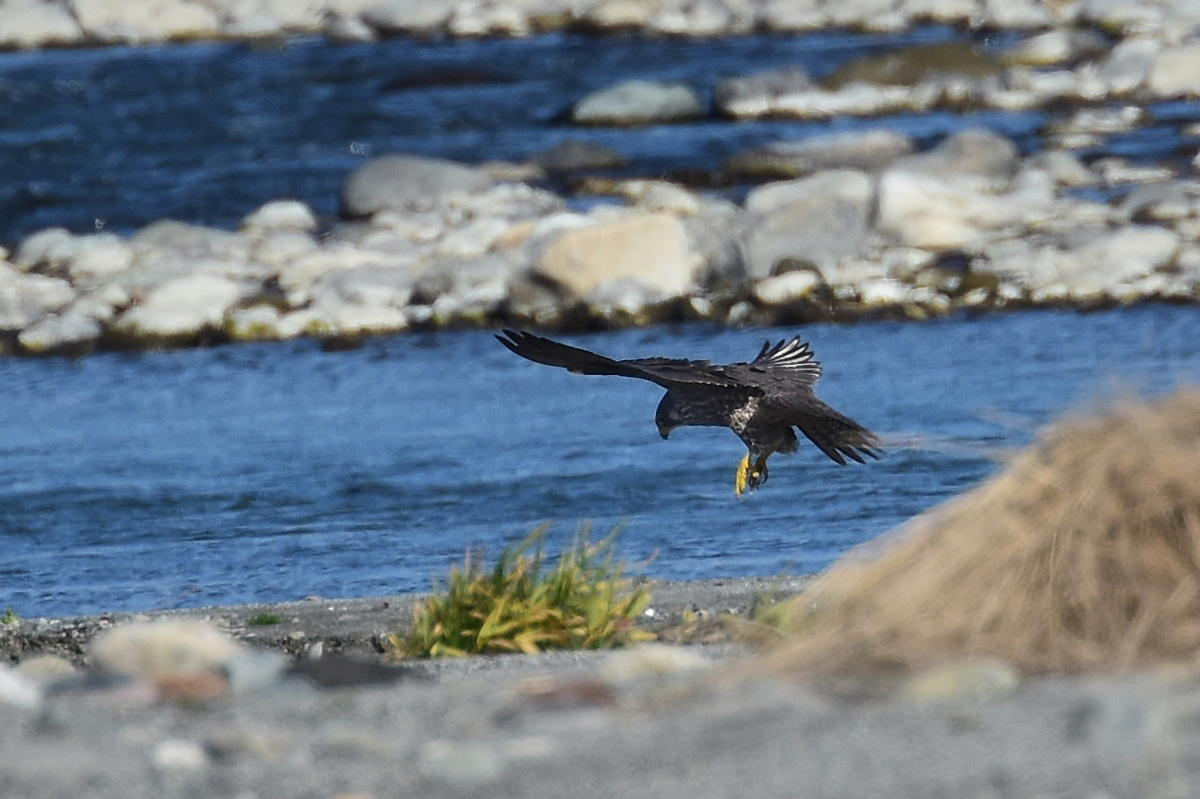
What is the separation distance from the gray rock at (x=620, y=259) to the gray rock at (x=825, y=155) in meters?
7.34

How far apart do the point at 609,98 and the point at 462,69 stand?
18.9 ft

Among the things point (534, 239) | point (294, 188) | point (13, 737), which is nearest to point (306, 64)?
point (294, 188)

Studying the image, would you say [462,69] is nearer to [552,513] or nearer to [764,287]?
[764,287]

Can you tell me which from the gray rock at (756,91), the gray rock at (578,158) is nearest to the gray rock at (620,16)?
the gray rock at (756,91)

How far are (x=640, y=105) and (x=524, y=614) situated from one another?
90.7ft

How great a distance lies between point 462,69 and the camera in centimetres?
4041

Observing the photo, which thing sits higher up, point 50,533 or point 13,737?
point 13,737

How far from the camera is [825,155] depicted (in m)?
30.5

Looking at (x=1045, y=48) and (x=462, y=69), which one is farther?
(x=462, y=69)

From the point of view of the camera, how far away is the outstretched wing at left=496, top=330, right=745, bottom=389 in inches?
381

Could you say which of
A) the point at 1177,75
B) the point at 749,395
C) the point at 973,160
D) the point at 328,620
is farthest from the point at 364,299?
the point at 1177,75

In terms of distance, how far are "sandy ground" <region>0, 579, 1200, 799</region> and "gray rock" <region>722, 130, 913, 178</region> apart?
24518 millimetres

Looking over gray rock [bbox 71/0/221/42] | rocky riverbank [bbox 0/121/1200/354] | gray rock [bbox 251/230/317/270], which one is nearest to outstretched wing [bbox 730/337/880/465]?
rocky riverbank [bbox 0/121/1200/354]

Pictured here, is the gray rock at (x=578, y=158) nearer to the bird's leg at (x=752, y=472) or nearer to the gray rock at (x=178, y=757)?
the bird's leg at (x=752, y=472)
